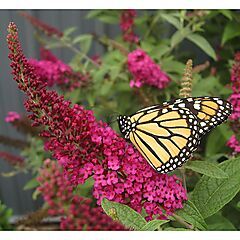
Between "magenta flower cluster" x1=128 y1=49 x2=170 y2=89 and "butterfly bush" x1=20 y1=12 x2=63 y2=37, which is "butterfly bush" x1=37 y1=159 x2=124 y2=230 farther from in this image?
"butterfly bush" x1=20 y1=12 x2=63 y2=37

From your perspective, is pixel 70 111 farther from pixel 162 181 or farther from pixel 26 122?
pixel 26 122

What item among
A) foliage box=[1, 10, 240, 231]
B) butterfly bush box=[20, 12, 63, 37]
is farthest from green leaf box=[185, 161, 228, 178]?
→ butterfly bush box=[20, 12, 63, 37]

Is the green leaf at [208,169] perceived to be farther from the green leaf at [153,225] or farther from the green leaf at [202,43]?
the green leaf at [202,43]

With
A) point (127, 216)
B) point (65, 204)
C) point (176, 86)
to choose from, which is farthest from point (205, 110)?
point (176, 86)

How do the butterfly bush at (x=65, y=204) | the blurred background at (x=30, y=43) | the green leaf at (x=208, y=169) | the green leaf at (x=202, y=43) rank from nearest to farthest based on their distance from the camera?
the butterfly bush at (x=65, y=204)
the green leaf at (x=208, y=169)
the green leaf at (x=202, y=43)
the blurred background at (x=30, y=43)

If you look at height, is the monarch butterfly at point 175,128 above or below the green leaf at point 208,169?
above

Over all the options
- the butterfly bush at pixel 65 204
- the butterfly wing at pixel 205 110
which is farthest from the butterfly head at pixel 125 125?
→ the butterfly bush at pixel 65 204
